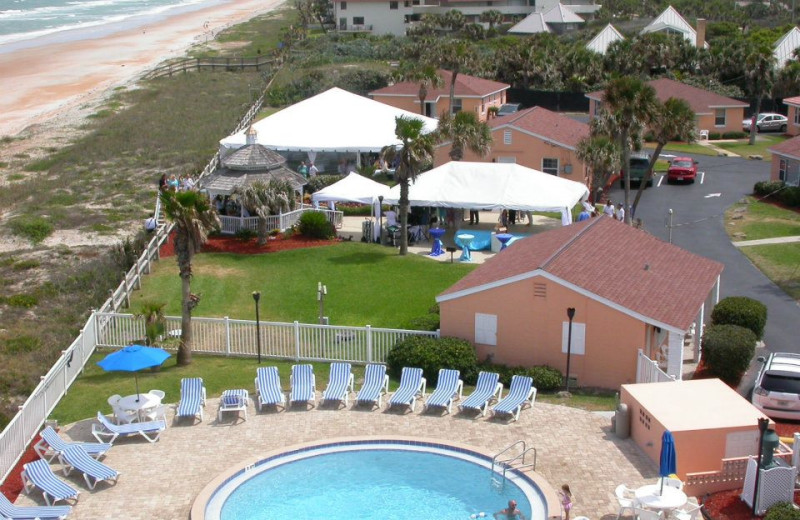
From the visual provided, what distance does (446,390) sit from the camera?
2252 cm

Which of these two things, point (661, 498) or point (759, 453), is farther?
point (759, 453)

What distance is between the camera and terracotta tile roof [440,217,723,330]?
23.6m

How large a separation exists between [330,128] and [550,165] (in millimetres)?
10328

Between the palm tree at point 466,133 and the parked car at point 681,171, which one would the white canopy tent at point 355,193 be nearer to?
the palm tree at point 466,133

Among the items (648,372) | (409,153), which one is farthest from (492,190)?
(648,372)

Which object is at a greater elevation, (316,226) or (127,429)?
(316,226)

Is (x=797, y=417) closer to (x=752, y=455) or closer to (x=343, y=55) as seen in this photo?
(x=752, y=455)

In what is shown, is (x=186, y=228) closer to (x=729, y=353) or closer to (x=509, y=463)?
(x=509, y=463)

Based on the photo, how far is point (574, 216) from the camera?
4109cm

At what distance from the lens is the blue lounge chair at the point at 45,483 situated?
18.0m

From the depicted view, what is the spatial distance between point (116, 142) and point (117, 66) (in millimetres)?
36090

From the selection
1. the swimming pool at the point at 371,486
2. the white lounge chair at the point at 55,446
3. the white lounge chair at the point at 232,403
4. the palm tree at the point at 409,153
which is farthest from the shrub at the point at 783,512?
the palm tree at the point at 409,153

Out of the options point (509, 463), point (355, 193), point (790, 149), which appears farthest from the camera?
point (790, 149)

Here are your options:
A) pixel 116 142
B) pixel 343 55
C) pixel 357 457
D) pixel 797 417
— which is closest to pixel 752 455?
pixel 797 417
